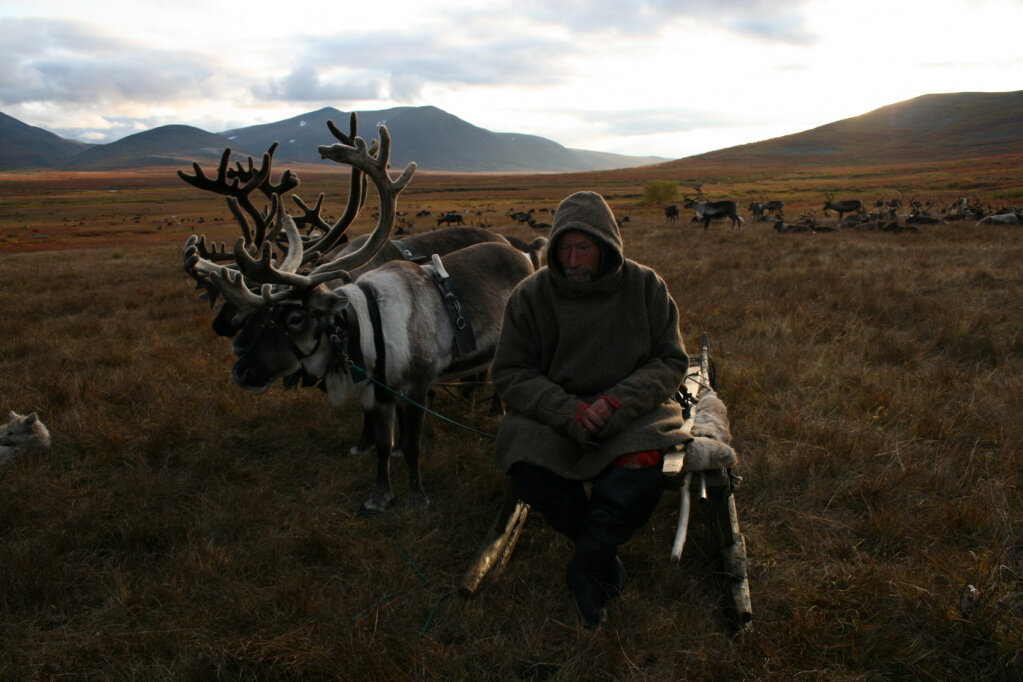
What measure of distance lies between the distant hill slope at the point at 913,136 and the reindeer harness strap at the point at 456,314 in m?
118

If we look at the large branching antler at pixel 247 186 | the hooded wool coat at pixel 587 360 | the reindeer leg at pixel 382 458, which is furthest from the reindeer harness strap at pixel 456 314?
the large branching antler at pixel 247 186

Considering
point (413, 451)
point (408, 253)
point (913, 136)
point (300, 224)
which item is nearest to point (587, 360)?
point (413, 451)

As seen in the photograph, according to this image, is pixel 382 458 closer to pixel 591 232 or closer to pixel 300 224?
pixel 591 232

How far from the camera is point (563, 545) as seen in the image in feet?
10.4

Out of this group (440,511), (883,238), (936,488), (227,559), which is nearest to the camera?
(227,559)

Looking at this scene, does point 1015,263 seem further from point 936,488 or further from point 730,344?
point 936,488

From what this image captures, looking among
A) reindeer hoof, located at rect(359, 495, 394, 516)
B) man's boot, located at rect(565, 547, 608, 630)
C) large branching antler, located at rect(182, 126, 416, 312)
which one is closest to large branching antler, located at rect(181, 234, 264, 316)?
large branching antler, located at rect(182, 126, 416, 312)

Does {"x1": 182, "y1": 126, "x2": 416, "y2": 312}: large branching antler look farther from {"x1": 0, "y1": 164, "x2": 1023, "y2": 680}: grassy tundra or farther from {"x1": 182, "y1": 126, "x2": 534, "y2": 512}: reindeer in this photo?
{"x1": 0, "y1": 164, "x2": 1023, "y2": 680}: grassy tundra

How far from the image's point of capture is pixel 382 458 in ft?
12.4

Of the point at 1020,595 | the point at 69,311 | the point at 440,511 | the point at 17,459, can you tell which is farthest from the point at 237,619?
the point at 69,311

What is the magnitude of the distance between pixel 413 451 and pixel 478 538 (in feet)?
2.59

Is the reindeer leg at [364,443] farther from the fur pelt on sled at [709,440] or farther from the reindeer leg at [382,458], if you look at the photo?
the fur pelt on sled at [709,440]

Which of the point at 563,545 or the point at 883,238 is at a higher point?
the point at 883,238

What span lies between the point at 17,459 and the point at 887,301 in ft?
30.7
